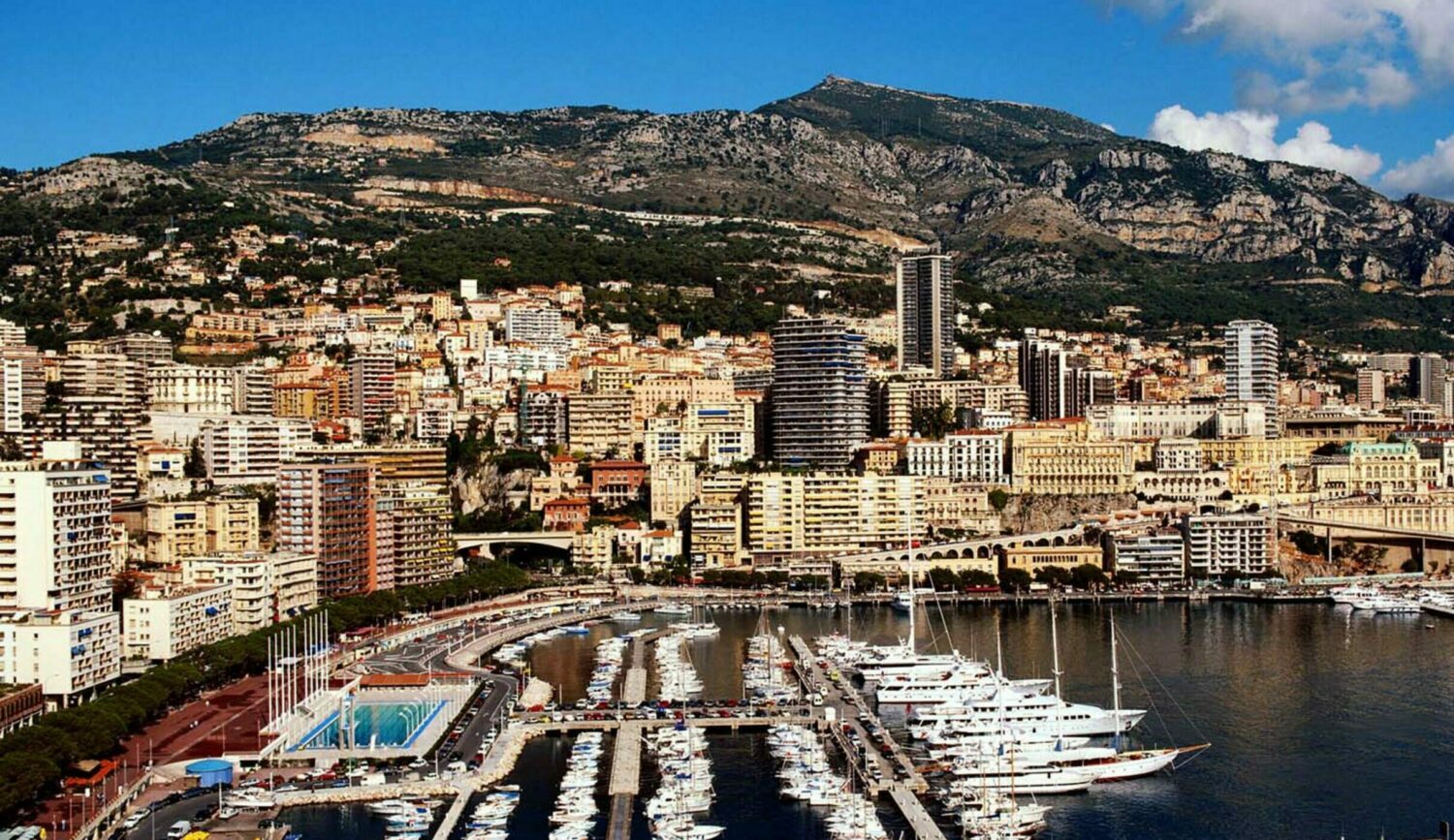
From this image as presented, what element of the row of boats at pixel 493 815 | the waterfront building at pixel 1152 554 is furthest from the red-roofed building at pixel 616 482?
the row of boats at pixel 493 815

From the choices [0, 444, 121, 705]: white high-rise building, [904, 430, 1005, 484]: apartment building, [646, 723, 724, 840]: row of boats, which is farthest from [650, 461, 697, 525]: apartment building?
[646, 723, 724, 840]: row of boats

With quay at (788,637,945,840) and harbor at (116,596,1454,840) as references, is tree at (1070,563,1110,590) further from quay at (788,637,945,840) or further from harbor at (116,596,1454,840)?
quay at (788,637,945,840)

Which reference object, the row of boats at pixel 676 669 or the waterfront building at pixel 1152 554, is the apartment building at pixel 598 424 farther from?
the row of boats at pixel 676 669

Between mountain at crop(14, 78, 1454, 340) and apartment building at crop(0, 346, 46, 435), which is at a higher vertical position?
mountain at crop(14, 78, 1454, 340)

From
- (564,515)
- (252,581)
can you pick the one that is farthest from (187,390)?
(252,581)

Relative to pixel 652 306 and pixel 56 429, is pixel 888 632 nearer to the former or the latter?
pixel 56 429

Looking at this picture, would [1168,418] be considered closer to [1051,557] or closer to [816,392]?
[816,392]

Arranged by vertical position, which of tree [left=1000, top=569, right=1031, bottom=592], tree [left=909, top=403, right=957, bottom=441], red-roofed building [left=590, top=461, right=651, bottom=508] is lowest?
tree [left=1000, top=569, right=1031, bottom=592]

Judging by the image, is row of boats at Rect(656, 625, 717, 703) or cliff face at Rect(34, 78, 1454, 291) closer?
row of boats at Rect(656, 625, 717, 703)
